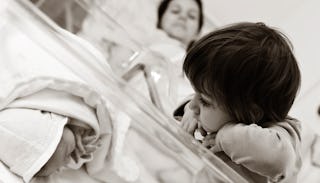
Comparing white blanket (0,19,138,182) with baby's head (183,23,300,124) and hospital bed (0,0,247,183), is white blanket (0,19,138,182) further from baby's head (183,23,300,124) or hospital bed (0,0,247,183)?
baby's head (183,23,300,124)

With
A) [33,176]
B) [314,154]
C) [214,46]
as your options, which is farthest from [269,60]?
[314,154]

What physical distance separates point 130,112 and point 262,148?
168mm

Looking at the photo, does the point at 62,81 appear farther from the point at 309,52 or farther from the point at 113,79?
the point at 309,52

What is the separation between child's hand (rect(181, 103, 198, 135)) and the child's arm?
0.22 ft

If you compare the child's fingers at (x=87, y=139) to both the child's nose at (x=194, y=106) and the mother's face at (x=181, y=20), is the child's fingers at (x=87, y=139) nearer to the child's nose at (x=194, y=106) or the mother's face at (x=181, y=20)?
the child's nose at (x=194, y=106)

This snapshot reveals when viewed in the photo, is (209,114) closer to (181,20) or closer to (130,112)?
(130,112)

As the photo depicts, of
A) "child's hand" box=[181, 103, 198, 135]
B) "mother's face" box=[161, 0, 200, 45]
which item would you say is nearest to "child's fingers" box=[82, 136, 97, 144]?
"child's hand" box=[181, 103, 198, 135]

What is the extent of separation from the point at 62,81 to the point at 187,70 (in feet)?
0.52

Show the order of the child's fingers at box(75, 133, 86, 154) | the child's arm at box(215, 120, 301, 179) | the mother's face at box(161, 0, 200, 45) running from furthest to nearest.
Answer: the mother's face at box(161, 0, 200, 45), the child's fingers at box(75, 133, 86, 154), the child's arm at box(215, 120, 301, 179)

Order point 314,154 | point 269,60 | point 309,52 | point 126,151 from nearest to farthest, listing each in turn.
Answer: point 269,60, point 126,151, point 314,154, point 309,52

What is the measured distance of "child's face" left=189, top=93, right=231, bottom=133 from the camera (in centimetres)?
Answer: 57

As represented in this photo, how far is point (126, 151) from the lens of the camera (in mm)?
679

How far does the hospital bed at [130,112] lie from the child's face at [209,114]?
25mm

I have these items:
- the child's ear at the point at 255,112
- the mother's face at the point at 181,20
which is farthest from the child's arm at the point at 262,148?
A: the mother's face at the point at 181,20
